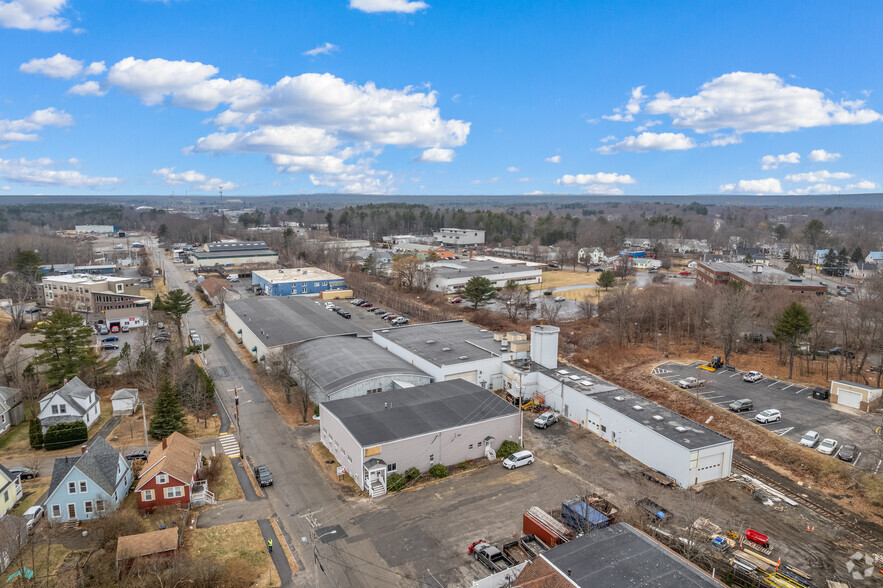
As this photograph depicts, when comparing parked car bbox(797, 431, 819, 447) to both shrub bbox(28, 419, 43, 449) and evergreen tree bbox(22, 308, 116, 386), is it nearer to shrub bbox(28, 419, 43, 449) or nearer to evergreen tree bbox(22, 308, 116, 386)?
shrub bbox(28, 419, 43, 449)

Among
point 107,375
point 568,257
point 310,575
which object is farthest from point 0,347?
point 568,257

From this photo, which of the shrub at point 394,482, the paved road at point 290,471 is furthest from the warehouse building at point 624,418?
the paved road at point 290,471

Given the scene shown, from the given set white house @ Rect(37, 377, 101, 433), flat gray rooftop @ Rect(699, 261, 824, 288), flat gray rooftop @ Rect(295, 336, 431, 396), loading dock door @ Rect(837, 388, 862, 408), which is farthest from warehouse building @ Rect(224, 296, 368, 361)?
flat gray rooftop @ Rect(699, 261, 824, 288)

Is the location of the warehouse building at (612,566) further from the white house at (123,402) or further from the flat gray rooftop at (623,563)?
the white house at (123,402)

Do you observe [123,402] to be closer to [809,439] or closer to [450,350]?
[450,350]

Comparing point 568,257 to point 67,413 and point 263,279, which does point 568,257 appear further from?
point 67,413
